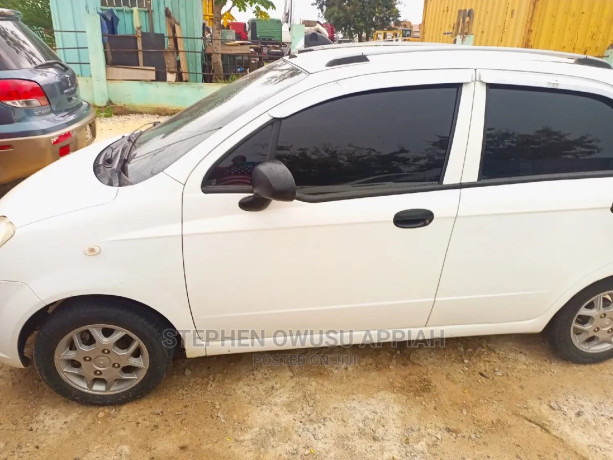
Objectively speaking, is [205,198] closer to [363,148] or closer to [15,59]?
[363,148]

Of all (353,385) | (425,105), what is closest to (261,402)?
(353,385)

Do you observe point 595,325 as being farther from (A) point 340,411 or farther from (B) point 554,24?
(B) point 554,24

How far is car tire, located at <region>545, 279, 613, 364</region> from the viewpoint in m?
2.59

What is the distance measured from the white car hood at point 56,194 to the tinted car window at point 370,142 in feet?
2.88

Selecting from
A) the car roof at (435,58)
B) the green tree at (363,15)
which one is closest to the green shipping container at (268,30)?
the green tree at (363,15)

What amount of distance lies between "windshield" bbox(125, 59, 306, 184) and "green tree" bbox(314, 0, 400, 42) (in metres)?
37.0

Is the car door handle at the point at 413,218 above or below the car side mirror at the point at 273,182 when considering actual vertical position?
below

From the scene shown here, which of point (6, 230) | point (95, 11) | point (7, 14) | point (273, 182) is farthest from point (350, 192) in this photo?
point (95, 11)

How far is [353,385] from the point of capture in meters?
2.57

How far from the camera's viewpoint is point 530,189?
2.25 m

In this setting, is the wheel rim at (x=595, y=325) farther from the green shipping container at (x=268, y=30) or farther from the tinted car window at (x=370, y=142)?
the green shipping container at (x=268, y=30)

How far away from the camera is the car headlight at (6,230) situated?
203 centimetres

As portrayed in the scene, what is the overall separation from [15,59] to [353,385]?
148 inches

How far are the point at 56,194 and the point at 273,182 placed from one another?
1.09 metres
